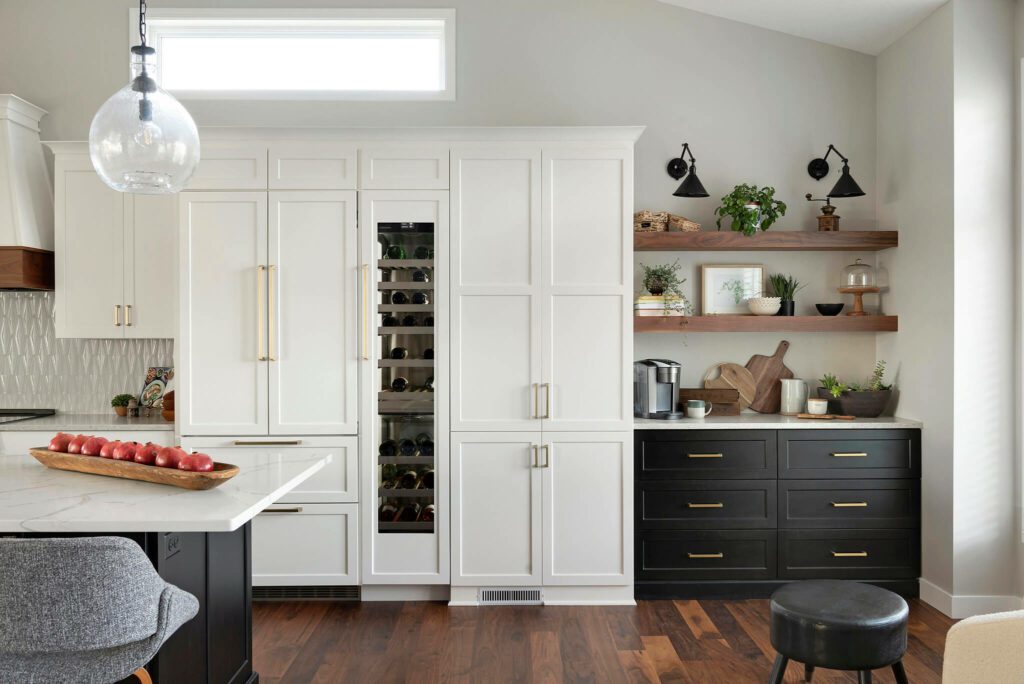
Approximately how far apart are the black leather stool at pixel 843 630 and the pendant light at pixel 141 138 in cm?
225

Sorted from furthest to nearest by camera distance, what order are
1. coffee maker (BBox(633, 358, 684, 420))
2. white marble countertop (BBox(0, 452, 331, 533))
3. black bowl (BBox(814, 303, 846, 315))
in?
1. black bowl (BBox(814, 303, 846, 315))
2. coffee maker (BBox(633, 358, 684, 420))
3. white marble countertop (BBox(0, 452, 331, 533))

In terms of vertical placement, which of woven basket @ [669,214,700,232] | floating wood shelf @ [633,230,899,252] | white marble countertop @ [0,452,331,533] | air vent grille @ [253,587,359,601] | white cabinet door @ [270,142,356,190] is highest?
white cabinet door @ [270,142,356,190]

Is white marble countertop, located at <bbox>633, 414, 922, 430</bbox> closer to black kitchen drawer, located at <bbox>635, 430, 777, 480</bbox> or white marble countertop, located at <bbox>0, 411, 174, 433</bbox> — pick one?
black kitchen drawer, located at <bbox>635, 430, 777, 480</bbox>

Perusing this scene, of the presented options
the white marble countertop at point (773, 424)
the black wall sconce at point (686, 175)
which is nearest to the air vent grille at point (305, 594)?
the white marble countertop at point (773, 424)

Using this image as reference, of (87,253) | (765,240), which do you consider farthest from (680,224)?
(87,253)

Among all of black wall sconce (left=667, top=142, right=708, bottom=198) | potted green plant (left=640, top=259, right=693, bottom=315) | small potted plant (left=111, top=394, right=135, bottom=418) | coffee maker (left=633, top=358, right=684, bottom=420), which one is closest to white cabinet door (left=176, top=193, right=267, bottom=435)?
small potted plant (left=111, top=394, right=135, bottom=418)

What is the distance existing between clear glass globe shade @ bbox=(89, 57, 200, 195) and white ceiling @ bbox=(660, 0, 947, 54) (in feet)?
9.98

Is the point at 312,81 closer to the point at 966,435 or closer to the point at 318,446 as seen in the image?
the point at 318,446

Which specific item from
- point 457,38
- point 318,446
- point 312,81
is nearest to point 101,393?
point 318,446

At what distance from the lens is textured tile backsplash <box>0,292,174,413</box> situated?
4.33 metres

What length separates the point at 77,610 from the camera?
1693mm

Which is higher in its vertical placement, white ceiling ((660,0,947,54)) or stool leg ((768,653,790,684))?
white ceiling ((660,0,947,54))

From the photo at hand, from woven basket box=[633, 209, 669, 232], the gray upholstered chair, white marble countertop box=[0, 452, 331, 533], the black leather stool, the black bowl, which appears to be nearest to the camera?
the gray upholstered chair

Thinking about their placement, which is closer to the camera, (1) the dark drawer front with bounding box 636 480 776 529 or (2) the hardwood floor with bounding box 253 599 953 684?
(2) the hardwood floor with bounding box 253 599 953 684
